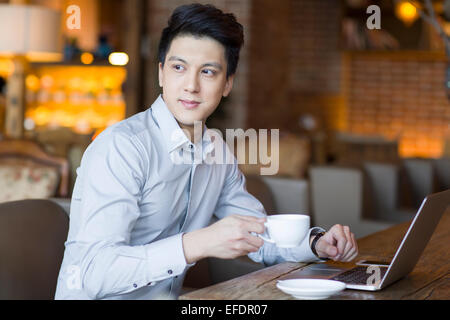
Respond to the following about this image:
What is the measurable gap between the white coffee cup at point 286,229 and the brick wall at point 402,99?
7522 mm

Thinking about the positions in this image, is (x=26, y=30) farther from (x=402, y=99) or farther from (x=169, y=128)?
(x=402, y=99)

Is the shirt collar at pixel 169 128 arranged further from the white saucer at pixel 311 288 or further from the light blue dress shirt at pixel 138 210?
the white saucer at pixel 311 288

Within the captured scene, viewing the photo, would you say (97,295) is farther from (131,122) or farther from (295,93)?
(295,93)

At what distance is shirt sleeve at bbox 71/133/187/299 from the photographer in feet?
4.48

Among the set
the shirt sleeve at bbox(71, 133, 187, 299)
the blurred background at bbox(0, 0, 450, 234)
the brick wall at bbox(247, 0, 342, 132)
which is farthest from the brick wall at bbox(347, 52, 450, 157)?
the shirt sleeve at bbox(71, 133, 187, 299)

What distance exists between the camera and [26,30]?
158 inches

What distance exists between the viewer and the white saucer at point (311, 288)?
1.23 meters

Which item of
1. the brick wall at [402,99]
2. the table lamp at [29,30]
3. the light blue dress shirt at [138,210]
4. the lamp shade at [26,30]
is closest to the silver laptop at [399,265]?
the light blue dress shirt at [138,210]

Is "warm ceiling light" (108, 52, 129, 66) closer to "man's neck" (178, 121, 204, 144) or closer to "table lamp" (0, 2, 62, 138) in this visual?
"table lamp" (0, 2, 62, 138)

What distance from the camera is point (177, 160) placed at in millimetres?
1608

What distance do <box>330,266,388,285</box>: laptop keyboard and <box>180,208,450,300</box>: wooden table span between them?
0.06m

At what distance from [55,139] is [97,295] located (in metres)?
3.50

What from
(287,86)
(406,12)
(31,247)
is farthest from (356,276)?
(406,12)
